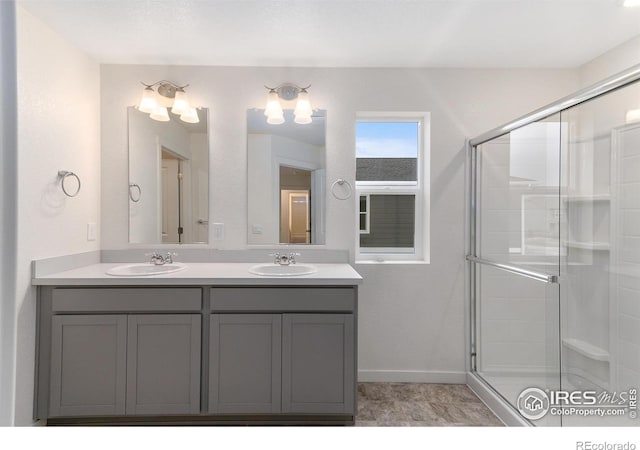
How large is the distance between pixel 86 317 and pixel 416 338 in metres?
2.13

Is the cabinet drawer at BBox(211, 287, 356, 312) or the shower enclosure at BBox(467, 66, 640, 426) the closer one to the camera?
Answer: the shower enclosure at BBox(467, 66, 640, 426)

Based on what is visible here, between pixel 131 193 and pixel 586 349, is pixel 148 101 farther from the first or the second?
pixel 586 349

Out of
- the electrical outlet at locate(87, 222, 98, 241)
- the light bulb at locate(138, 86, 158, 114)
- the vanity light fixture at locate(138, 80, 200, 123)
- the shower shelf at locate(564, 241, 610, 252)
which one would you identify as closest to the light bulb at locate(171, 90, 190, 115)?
the vanity light fixture at locate(138, 80, 200, 123)

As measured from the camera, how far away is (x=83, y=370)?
186 centimetres

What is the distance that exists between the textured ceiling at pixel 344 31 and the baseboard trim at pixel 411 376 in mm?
2236

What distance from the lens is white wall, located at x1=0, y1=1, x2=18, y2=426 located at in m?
0.24

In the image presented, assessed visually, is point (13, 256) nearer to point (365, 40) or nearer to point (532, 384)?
point (365, 40)

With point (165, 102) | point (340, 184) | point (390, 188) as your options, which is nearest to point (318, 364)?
point (340, 184)

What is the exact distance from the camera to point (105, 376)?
1866mm

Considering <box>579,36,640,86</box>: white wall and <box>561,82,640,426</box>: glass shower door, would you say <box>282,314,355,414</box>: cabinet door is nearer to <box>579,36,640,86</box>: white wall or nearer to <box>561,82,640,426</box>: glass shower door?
<box>561,82,640,426</box>: glass shower door

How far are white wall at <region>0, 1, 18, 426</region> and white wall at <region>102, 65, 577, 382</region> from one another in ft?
7.35

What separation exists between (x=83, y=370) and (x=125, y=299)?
45cm

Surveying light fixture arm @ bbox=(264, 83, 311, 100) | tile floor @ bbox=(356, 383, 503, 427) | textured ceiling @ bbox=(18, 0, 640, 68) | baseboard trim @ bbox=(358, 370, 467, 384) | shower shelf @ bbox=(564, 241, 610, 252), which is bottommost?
tile floor @ bbox=(356, 383, 503, 427)

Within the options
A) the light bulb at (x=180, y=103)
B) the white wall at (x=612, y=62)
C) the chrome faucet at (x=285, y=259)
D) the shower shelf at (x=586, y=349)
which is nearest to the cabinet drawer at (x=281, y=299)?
the chrome faucet at (x=285, y=259)
